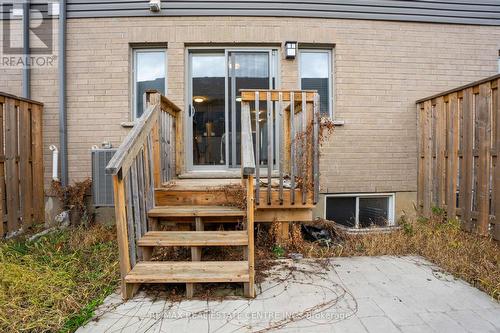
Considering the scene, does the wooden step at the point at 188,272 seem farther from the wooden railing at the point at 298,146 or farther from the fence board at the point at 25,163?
the fence board at the point at 25,163

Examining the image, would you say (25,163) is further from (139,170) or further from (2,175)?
(139,170)

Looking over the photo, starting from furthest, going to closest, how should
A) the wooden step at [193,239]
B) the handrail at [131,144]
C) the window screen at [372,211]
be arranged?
1. the window screen at [372,211]
2. the wooden step at [193,239]
3. the handrail at [131,144]

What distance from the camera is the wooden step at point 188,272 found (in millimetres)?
2361

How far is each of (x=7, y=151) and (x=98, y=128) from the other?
1.19 meters

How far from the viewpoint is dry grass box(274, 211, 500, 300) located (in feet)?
9.40

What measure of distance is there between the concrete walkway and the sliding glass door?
8.13 ft

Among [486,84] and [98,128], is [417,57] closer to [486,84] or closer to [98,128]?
[486,84]

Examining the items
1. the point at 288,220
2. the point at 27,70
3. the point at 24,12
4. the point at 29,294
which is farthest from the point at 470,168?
the point at 24,12

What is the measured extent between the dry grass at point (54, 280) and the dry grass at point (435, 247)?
6.87 feet

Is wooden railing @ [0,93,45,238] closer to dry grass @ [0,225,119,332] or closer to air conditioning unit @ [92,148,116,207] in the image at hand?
dry grass @ [0,225,119,332]

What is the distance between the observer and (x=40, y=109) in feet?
15.0

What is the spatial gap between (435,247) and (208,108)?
12.2ft

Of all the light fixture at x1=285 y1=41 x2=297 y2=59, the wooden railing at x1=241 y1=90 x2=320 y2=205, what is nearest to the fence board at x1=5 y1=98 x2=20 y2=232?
the wooden railing at x1=241 y1=90 x2=320 y2=205

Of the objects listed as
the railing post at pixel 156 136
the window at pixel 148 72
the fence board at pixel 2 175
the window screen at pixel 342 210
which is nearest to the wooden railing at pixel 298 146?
the railing post at pixel 156 136
